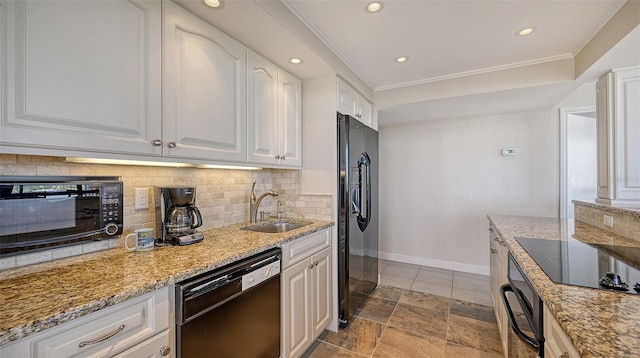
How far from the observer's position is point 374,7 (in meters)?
1.64

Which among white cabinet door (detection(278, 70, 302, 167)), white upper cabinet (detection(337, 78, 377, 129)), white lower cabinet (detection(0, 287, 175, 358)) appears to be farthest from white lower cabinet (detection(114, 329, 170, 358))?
white upper cabinet (detection(337, 78, 377, 129))

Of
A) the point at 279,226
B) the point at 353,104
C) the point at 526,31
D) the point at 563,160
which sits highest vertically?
the point at 526,31

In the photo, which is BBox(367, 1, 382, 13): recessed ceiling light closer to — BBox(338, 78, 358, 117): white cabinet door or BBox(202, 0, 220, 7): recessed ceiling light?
BBox(338, 78, 358, 117): white cabinet door

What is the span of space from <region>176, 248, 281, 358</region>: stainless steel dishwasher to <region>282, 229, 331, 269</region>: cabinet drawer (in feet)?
0.32

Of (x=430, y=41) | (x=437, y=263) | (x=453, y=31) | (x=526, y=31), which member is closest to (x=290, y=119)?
(x=430, y=41)

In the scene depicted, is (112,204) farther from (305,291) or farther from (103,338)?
(305,291)

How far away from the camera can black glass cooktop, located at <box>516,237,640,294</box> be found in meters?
0.93

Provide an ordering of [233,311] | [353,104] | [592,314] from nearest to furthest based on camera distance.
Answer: [592,314]
[233,311]
[353,104]

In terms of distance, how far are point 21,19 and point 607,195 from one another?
3426mm

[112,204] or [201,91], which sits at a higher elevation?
[201,91]

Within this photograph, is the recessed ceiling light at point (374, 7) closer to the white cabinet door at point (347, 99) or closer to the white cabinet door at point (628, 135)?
the white cabinet door at point (347, 99)

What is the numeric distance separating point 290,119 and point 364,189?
101 cm

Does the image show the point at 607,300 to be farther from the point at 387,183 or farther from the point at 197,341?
the point at 387,183

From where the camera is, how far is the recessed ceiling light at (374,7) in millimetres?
1601
